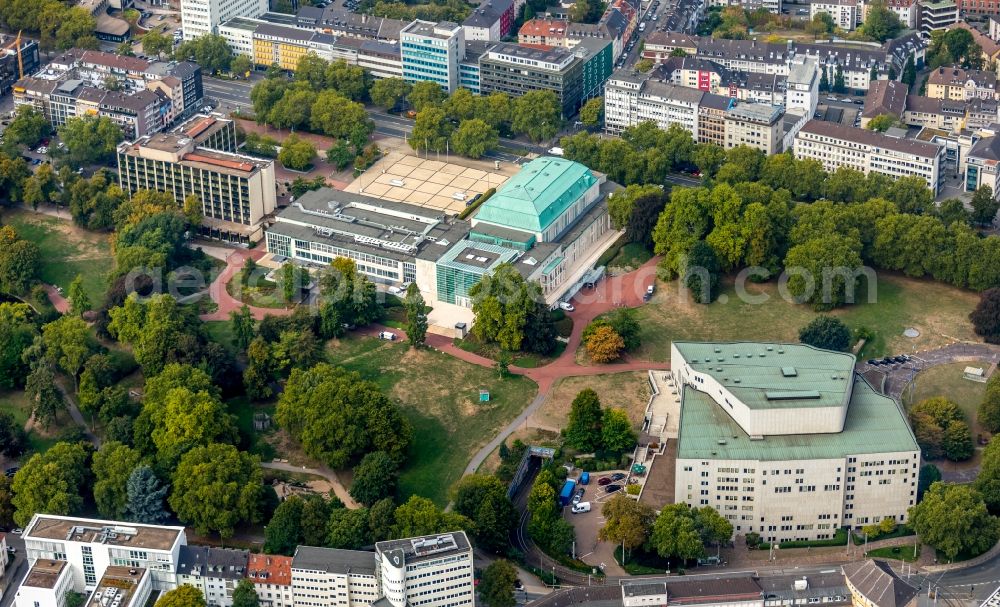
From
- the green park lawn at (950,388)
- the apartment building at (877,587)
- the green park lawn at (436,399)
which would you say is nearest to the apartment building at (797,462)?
the apartment building at (877,587)

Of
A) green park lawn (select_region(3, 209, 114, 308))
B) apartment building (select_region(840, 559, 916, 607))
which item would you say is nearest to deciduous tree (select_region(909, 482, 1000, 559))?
apartment building (select_region(840, 559, 916, 607))

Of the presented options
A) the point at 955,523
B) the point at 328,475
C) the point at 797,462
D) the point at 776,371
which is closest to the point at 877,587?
the point at 955,523

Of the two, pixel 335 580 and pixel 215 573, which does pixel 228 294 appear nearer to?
pixel 215 573

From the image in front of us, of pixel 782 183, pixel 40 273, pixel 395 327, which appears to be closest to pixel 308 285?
pixel 395 327

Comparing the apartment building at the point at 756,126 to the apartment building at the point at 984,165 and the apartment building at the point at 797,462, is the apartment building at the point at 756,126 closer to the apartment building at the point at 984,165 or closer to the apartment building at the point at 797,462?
the apartment building at the point at 984,165

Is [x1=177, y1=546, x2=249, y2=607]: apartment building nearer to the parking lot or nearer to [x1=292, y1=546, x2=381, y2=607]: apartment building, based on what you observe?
[x1=292, y1=546, x2=381, y2=607]: apartment building

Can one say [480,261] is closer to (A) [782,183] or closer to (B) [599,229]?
(B) [599,229]

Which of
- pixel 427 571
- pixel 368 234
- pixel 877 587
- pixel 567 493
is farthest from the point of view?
pixel 368 234
